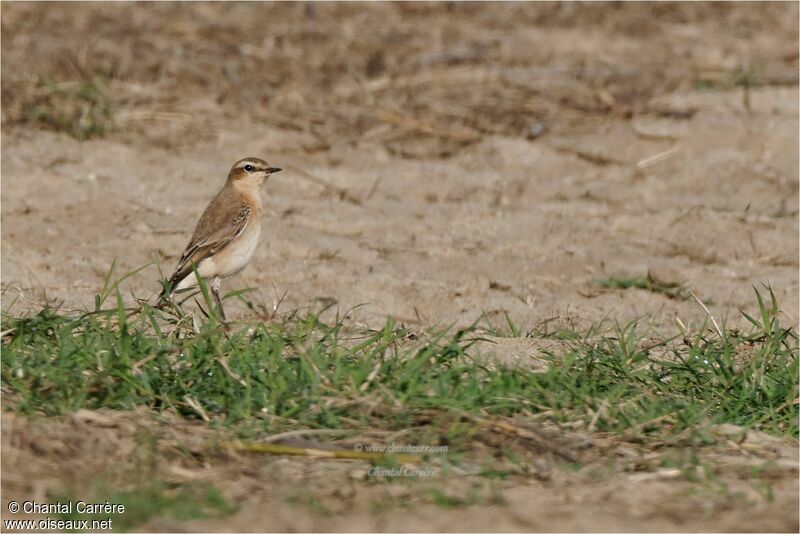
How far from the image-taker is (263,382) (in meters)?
5.98

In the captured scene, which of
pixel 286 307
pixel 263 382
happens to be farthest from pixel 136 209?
pixel 263 382

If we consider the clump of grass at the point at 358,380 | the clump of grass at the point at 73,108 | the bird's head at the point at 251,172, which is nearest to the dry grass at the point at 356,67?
the clump of grass at the point at 73,108

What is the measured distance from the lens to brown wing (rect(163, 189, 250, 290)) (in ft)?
28.3

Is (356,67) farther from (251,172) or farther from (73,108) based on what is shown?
(251,172)

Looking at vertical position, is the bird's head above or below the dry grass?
below

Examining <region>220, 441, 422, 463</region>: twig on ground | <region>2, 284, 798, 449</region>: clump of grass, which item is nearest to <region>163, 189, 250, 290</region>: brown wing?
<region>2, 284, 798, 449</region>: clump of grass

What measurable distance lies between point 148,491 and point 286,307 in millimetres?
3371

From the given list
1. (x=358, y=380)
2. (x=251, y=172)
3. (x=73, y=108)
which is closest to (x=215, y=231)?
(x=251, y=172)

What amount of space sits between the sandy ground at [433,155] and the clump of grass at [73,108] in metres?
0.08

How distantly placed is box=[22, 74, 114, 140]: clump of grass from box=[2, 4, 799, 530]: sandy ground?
8 centimetres

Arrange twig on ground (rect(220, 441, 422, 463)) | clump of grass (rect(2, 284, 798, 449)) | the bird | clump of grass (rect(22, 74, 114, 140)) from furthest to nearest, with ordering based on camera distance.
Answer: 1. clump of grass (rect(22, 74, 114, 140))
2. the bird
3. clump of grass (rect(2, 284, 798, 449))
4. twig on ground (rect(220, 441, 422, 463))

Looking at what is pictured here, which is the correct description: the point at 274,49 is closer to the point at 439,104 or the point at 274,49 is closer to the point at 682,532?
the point at 439,104

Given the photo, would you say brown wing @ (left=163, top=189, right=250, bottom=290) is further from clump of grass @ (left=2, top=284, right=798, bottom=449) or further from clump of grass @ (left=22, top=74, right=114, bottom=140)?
clump of grass @ (left=22, top=74, right=114, bottom=140)

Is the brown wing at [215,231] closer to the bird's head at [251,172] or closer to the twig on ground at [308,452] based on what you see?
the bird's head at [251,172]
